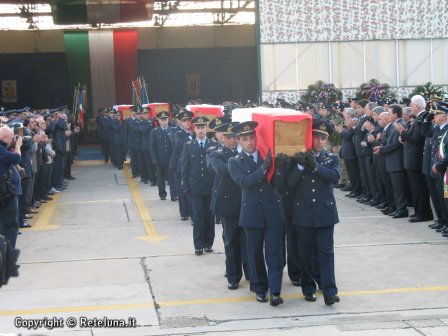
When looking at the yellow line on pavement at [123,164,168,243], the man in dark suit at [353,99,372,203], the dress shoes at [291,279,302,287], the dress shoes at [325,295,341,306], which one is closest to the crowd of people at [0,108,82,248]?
the yellow line on pavement at [123,164,168,243]

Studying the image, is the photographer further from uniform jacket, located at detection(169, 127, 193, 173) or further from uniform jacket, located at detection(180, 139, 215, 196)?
uniform jacket, located at detection(169, 127, 193, 173)

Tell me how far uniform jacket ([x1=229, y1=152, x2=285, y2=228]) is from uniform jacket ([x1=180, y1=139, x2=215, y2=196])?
2.86 m

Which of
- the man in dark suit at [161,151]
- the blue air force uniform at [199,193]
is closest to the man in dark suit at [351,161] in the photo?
the man in dark suit at [161,151]

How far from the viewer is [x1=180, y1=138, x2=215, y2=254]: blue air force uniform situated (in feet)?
35.3

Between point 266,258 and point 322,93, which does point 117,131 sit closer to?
point 322,93

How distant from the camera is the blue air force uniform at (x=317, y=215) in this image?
26.0ft

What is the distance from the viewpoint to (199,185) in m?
11.0

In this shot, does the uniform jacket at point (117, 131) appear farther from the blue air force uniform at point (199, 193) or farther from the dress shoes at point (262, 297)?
the dress shoes at point (262, 297)

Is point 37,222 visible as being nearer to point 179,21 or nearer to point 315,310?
point 315,310

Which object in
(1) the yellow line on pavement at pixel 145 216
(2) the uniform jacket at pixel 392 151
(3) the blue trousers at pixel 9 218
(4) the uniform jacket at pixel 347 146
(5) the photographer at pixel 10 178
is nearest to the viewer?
(5) the photographer at pixel 10 178

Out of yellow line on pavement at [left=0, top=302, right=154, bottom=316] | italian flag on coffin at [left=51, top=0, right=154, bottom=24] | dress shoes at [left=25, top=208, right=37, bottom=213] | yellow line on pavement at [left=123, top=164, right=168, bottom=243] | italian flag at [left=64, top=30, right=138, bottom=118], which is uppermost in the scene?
italian flag on coffin at [left=51, top=0, right=154, bottom=24]

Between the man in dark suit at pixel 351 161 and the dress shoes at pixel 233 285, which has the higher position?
the man in dark suit at pixel 351 161

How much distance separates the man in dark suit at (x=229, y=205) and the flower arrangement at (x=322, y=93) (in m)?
18.9

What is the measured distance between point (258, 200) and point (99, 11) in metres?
27.4
